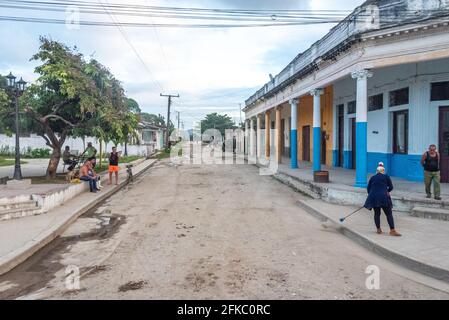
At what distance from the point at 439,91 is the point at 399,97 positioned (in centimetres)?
159

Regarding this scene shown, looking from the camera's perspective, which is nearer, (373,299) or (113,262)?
(373,299)

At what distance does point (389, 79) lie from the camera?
46.5 ft

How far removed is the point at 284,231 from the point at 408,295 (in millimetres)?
3714

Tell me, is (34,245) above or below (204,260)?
above

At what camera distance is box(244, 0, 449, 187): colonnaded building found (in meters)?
10.8

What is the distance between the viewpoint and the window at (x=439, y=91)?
1224 centimetres

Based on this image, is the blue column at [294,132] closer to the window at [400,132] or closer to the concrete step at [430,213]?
the window at [400,132]

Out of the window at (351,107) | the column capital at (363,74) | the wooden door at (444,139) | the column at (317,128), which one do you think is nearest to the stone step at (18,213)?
the column capital at (363,74)

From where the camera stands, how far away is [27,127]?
15.7 m

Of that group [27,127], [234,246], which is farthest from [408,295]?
[27,127]

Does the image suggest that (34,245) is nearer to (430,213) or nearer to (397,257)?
(397,257)

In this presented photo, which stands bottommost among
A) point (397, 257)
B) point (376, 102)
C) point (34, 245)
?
point (397, 257)

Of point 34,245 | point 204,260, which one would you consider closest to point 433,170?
point 204,260
